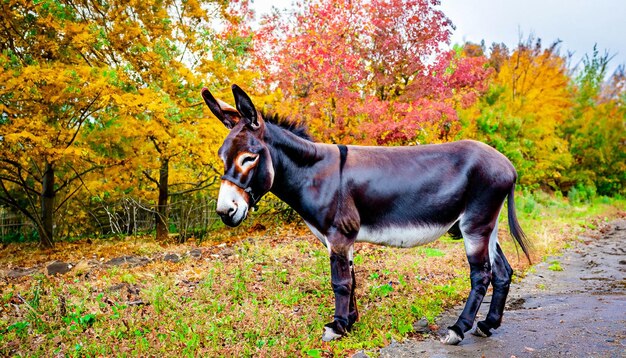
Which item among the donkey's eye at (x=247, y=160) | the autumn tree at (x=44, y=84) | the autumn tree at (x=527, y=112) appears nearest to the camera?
the donkey's eye at (x=247, y=160)

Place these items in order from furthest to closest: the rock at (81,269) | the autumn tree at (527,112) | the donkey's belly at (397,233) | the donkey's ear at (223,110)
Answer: the autumn tree at (527,112) → the rock at (81,269) → the donkey's belly at (397,233) → the donkey's ear at (223,110)

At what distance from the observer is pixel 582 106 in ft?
74.4

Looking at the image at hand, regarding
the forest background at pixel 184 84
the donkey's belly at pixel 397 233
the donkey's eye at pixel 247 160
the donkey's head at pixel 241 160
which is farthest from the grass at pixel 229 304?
the forest background at pixel 184 84

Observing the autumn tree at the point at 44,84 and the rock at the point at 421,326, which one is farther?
the autumn tree at the point at 44,84

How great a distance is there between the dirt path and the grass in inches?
15.9

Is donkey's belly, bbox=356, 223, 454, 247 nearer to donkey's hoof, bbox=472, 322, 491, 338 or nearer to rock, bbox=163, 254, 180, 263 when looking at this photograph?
donkey's hoof, bbox=472, 322, 491, 338

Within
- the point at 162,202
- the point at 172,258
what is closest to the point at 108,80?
the point at 172,258

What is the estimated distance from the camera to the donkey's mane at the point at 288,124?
3734mm

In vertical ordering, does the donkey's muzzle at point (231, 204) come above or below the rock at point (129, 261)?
above

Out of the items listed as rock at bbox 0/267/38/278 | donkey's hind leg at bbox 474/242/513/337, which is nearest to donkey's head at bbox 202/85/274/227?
donkey's hind leg at bbox 474/242/513/337

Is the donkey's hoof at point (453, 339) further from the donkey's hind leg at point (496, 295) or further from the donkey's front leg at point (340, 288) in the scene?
the donkey's front leg at point (340, 288)

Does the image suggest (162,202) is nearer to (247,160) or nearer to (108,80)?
(108,80)

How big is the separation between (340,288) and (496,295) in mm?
1433

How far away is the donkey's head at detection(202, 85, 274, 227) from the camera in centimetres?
320
